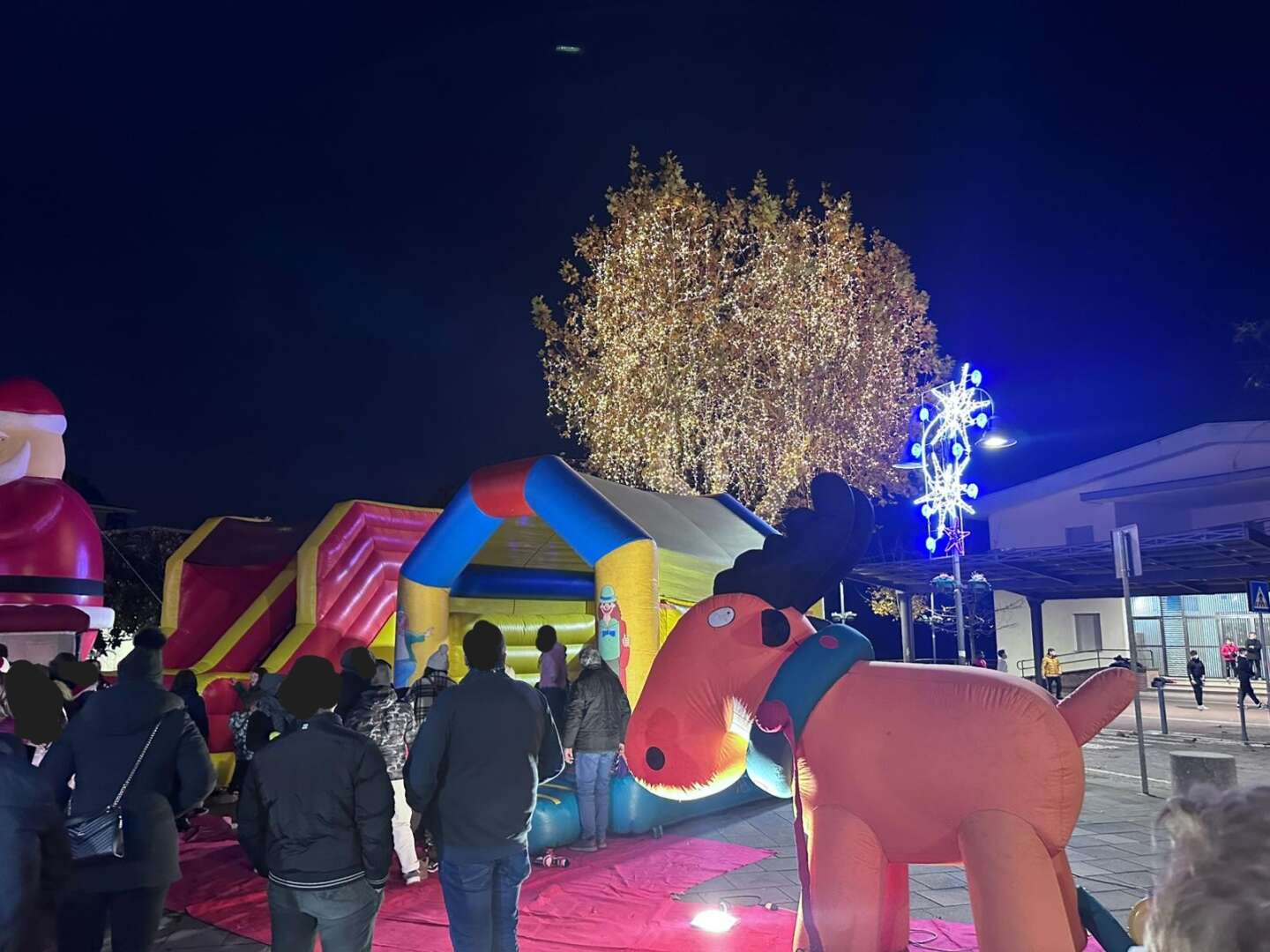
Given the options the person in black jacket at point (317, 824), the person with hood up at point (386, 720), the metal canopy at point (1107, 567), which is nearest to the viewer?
the person in black jacket at point (317, 824)

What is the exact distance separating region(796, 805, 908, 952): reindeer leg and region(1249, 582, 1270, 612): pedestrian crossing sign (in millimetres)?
9695

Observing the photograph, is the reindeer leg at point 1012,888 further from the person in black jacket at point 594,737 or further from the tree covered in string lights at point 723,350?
the tree covered in string lights at point 723,350

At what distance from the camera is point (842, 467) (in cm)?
2150

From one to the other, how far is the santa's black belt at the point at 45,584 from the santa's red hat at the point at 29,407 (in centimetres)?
172

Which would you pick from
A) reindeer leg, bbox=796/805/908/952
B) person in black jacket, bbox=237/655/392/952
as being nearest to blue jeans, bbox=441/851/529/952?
person in black jacket, bbox=237/655/392/952

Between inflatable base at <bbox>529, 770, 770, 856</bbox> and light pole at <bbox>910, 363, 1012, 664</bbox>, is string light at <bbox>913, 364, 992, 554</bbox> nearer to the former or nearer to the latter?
light pole at <bbox>910, 363, 1012, 664</bbox>

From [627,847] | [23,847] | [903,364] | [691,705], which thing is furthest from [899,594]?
[23,847]

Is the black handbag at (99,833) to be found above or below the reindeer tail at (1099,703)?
below

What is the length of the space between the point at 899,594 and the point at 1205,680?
897 centimetres

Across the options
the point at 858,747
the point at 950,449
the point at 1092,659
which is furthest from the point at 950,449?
the point at 1092,659

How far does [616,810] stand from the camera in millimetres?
7027

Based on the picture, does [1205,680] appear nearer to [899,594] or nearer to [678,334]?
[899,594]

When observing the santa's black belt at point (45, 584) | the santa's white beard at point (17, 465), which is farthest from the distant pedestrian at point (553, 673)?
the santa's white beard at point (17, 465)

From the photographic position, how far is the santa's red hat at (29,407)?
33.0 feet
